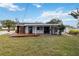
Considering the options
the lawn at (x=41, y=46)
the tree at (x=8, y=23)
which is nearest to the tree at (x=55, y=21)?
the lawn at (x=41, y=46)

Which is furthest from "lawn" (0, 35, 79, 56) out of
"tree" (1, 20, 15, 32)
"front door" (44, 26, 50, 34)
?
"tree" (1, 20, 15, 32)

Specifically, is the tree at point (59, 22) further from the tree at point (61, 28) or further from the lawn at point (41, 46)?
the lawn at point (41, 46)

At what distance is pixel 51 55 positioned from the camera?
2641 cm

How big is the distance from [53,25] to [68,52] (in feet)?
1.55

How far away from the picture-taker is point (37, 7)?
26391 mm

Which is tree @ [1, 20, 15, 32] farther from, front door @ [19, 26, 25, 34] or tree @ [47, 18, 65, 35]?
tree @ [47, 18, 65, 35]

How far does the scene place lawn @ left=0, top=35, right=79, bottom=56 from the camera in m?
26.4

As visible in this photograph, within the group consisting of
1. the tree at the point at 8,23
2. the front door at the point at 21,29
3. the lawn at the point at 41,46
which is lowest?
the lawn at the point at 41,46

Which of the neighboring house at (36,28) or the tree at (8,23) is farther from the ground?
the tree at (8,23)

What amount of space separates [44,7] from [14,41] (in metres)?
0.70

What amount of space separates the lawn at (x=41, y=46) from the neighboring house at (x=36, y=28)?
9cm

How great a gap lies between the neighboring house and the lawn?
93 mm

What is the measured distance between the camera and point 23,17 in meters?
26.4

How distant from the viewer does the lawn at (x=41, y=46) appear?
26.4 meters
